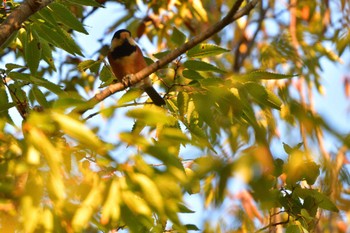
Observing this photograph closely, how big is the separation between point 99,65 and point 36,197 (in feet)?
3.55

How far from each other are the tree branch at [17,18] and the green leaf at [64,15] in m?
0.19

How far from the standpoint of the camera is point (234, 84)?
5.10 feet

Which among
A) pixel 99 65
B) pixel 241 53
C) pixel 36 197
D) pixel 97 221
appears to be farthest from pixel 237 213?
pixel 241 53

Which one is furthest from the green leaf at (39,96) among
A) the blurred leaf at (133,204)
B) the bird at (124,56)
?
the bird at (124,56)

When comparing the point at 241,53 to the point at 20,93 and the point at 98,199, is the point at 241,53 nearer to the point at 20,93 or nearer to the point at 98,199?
the point at 20,93

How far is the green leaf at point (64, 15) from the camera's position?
1.73 metres

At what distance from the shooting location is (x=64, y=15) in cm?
174

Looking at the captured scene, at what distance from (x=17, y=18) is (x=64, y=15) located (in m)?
0.24

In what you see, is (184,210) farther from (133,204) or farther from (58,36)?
(58,36)

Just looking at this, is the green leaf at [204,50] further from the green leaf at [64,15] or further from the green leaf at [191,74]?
the green leaf at [64,15]

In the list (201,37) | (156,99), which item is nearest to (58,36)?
(156,99)

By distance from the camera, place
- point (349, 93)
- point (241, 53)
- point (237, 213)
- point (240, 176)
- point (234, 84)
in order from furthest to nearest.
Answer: point (241, 53) → point (349, 93) → point (237, 213) → point (234, 84) → point (240, 176)

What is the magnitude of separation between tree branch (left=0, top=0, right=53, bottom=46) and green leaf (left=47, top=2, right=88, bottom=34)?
0.19 metres

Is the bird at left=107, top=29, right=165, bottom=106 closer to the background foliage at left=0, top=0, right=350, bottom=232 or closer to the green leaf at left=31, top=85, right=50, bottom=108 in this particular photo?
the background foliage at left=0, top=0, right=350, bottom=232
